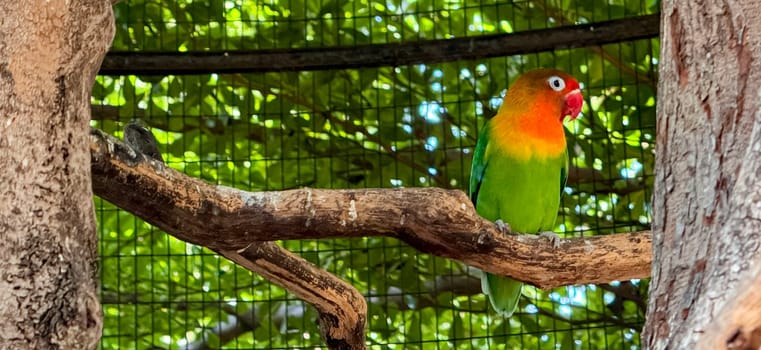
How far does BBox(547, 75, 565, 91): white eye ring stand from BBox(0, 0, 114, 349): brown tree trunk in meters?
2.29

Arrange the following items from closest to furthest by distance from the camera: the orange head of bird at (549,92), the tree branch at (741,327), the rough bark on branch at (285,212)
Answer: the tree branch at (741,327) < the rough bark on branch at (285,212) < the orange head of bird at (549,92)

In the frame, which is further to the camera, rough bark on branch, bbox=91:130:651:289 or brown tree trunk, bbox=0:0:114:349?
rough bark on branch, bbox=91:130:651:289

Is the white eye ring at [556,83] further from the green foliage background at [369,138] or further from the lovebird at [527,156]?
the green foliage background at [369,138]

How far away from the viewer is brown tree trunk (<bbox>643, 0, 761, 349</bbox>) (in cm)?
139

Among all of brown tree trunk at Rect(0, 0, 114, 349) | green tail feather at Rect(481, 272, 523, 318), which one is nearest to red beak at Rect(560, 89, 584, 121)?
green tail feather at Rect(481, 272, 523, 318)

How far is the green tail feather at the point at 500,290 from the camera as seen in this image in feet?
11.7

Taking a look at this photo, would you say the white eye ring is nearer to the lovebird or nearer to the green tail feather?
the lovebird

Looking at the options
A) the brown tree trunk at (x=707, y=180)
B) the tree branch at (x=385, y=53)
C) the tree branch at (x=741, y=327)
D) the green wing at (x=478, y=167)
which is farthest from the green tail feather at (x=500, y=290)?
the tree branch at (x=741, y=327)

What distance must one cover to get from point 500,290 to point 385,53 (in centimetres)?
93

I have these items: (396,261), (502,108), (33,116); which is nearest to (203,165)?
(396,261)

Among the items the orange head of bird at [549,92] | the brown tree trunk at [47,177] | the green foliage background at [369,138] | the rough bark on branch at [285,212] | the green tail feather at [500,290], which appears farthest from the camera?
the green foliage background at [369,138]

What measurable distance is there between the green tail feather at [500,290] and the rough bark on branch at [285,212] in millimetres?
1010

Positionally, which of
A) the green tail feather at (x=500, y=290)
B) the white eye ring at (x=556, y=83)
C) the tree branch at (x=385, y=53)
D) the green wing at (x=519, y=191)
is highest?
the tree branch at (x=385, y=53)

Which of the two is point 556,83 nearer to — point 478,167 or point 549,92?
point 549,92
